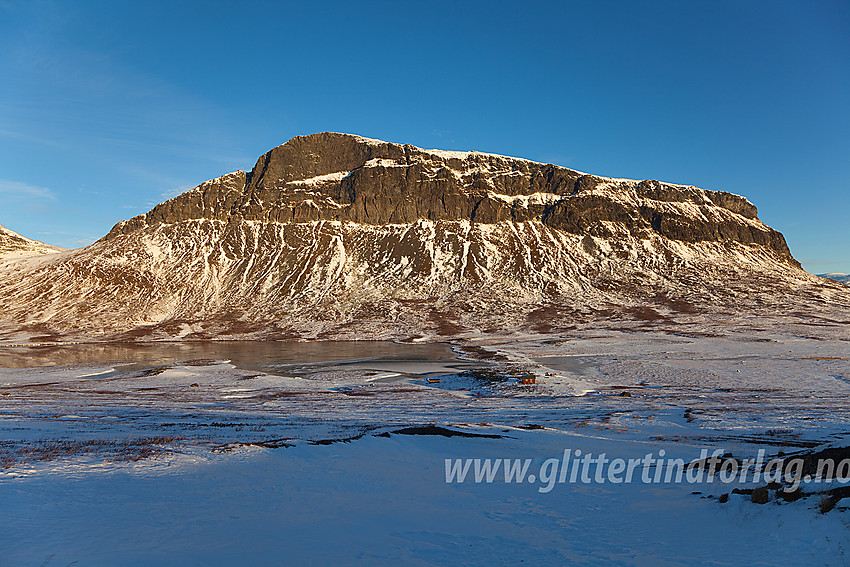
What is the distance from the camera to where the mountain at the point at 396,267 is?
407 feet

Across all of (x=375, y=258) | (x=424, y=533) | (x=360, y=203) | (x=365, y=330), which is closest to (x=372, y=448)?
(x=424, y=533)

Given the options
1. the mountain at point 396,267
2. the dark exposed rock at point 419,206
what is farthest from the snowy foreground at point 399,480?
the dark exposed rock at point 419,206

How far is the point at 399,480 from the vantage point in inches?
589

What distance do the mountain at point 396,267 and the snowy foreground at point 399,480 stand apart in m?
73.4

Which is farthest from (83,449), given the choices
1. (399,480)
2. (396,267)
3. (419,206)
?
(419,206)

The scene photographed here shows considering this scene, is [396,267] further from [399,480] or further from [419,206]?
[399,480]

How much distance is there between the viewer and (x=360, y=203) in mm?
187500

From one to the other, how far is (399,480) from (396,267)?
14732 cm

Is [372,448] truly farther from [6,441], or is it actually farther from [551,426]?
[6,441]

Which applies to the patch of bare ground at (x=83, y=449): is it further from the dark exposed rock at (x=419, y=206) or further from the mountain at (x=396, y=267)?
Answer: the dark exposed rock at (x=419, y=206)

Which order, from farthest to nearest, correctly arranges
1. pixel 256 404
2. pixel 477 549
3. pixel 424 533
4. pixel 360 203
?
pixel 360 203
pixel 256 404
pixel 424 533
pixel 477 549

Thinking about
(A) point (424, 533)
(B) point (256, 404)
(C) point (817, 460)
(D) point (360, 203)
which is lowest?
(B) point (256, 404)

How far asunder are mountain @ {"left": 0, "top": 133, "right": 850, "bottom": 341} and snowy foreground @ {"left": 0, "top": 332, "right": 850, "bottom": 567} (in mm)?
73448

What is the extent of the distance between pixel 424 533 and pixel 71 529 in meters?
7.33
